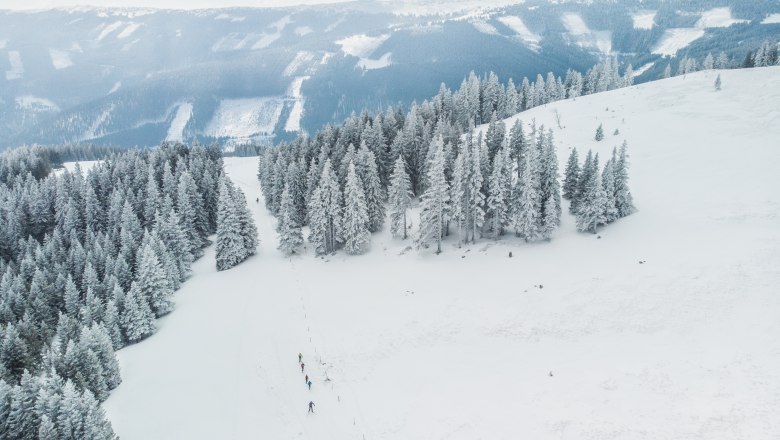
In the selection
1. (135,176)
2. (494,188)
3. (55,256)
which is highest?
(494,188)

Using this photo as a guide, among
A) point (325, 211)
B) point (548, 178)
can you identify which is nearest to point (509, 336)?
point (548, 178)

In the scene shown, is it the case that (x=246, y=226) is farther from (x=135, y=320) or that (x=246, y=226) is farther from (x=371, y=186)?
(x=135, y=320)

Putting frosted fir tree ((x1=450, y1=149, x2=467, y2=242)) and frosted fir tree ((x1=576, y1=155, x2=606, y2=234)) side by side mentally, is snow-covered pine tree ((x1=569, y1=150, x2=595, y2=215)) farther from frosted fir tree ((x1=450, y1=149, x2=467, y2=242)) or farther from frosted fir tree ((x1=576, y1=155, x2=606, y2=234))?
frosted fir tree ((x1=450, y1=149, x2=467, y2=242))

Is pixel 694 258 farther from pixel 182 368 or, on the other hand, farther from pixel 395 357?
pixel 182 368

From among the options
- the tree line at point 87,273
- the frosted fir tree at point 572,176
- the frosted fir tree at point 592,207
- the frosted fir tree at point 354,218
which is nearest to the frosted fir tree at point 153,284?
the tree line at point 87,273

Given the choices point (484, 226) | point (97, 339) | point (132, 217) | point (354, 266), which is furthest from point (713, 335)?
point (132, 217)

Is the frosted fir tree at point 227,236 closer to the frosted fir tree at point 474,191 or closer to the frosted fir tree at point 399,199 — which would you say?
the frosted fir tree at point 399,199

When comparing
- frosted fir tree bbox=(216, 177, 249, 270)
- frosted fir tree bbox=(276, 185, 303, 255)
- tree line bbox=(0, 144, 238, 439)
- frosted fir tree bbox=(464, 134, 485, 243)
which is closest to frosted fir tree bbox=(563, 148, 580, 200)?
frosted fir tree bbox=(464, 134, 485, 243)
